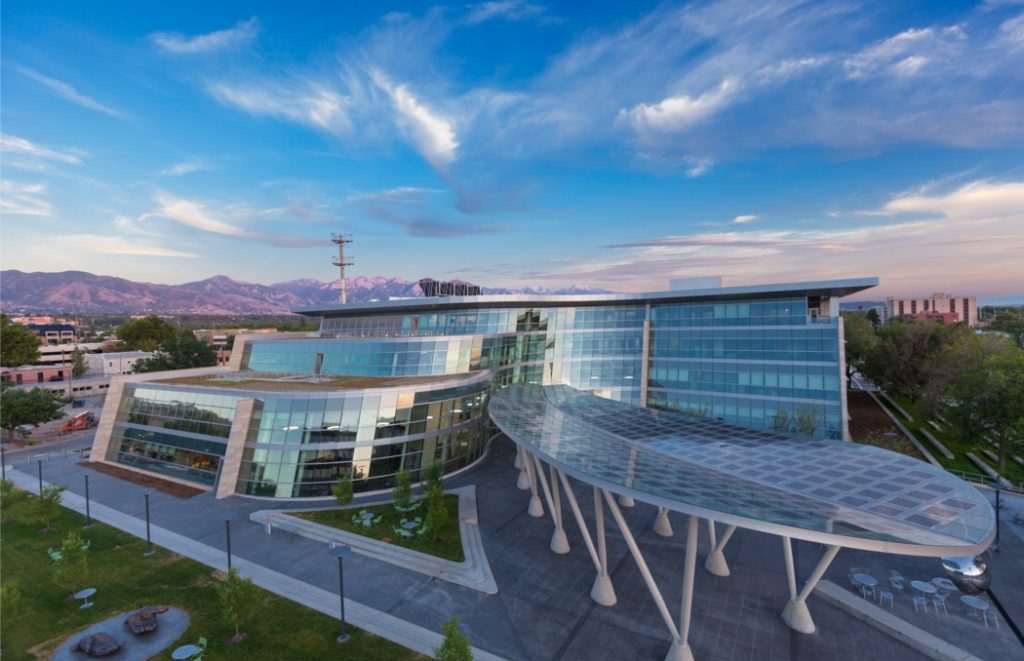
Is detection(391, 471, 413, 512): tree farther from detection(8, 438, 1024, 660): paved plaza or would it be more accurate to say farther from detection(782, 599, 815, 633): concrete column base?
detection(782, 599, 815, 633): concrete column base

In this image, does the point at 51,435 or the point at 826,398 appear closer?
the point at 826,398

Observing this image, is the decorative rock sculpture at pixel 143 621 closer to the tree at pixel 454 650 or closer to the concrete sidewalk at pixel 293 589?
the concrete sidewalk at pixel 293 589

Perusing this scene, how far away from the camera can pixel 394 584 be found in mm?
24891

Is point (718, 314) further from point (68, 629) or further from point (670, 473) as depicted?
point (68, 629)

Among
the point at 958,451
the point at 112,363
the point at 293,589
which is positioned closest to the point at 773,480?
the point at 293,589

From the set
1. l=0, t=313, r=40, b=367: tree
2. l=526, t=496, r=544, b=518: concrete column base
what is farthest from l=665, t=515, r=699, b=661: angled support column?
l=0, t=313, r=40, b=367: tree

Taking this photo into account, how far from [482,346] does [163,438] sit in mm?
31706

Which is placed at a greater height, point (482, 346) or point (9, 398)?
point (482, 346)

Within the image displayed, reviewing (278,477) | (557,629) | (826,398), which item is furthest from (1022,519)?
(278,477)

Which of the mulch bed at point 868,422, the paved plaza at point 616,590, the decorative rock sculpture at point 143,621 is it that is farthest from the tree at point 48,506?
the mulch bed at point 868,422

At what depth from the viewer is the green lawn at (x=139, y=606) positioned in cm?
1983

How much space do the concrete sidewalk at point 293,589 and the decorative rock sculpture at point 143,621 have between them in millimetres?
4480

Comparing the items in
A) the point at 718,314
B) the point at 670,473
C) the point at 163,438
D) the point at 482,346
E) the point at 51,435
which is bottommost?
the point at 51,435

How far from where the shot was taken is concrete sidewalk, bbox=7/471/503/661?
20.5 meters
